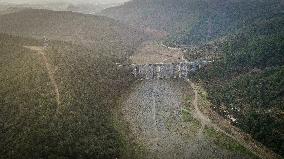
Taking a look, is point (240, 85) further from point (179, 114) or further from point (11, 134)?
point (11, 134)

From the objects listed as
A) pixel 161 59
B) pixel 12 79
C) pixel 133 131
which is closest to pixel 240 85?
pixel 133 131

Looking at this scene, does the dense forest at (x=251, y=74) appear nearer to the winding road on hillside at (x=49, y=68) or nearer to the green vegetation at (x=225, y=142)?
the green vegetation at (x=225, y=142)

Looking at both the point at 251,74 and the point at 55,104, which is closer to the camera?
the point at 55,104

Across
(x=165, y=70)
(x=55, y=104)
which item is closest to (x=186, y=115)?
(x=55, y=104)

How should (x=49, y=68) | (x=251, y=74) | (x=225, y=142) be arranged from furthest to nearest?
(x=251, y=74), (x=49, y=68), (x=225, y=142)

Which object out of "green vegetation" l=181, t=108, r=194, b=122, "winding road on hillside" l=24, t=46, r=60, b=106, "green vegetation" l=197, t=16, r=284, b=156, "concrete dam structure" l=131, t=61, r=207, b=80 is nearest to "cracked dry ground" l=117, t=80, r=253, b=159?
"green vegetation" l=181, t=108, r=194, b=122

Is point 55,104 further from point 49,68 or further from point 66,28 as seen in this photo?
point 66,28

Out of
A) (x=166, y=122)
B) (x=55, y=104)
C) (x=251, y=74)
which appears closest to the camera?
(x=55, y=104)
